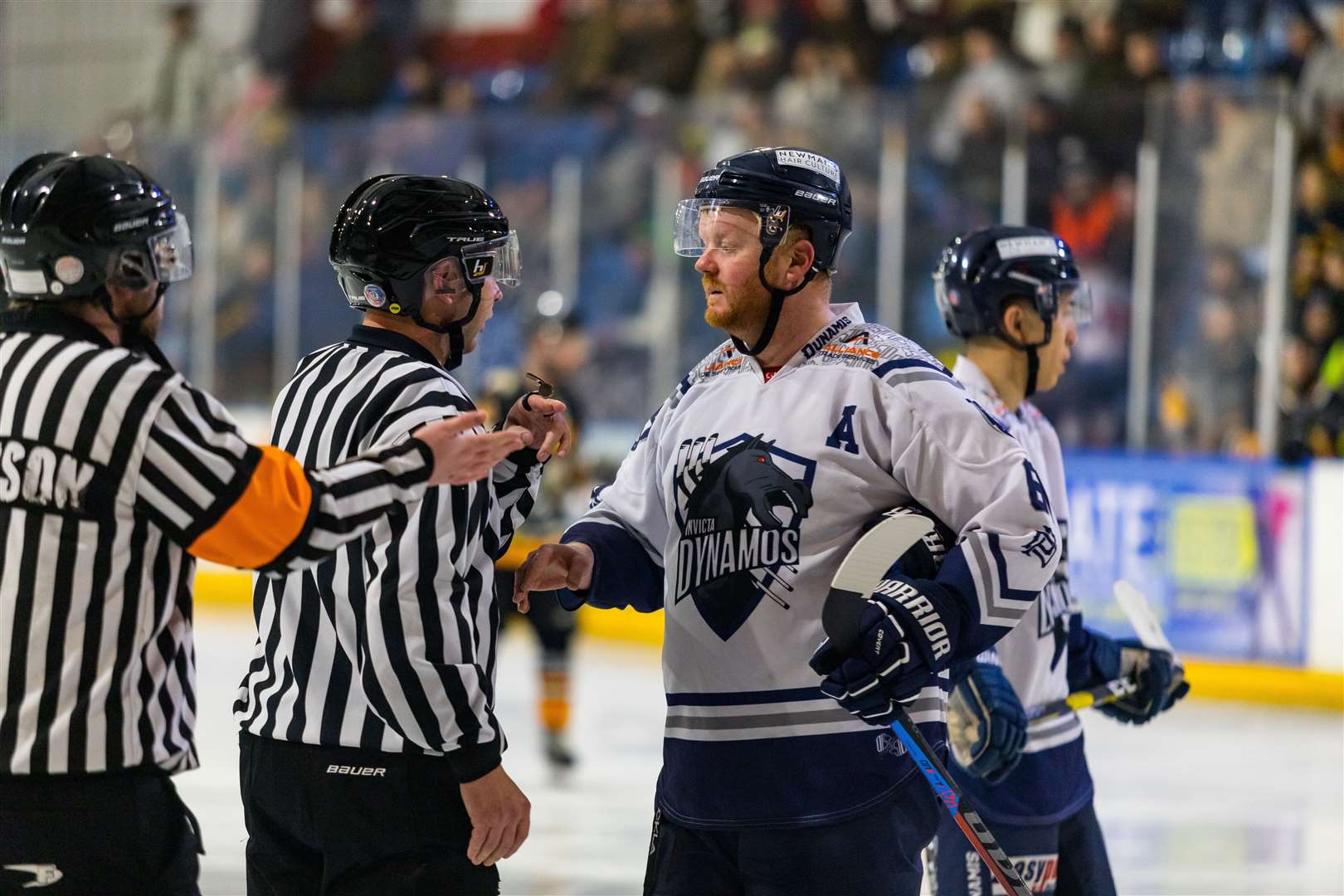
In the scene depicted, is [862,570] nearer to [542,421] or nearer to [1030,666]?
[542,421]

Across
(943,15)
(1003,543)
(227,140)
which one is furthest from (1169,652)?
(227,140)

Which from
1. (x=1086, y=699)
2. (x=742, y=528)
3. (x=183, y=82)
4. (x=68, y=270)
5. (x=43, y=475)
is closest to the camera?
(x=43, y=475)

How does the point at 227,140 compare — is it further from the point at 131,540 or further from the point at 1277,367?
the point at 131,540

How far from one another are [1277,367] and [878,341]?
5.70 metres

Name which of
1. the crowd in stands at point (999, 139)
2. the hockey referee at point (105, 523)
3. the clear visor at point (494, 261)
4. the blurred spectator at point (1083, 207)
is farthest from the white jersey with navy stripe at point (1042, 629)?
the blurred spectator at point (1083, 207)

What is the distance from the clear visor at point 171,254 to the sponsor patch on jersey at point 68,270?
97 mm

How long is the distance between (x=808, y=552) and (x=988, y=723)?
0.58 meters

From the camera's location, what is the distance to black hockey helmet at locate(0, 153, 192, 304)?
2.11 meters

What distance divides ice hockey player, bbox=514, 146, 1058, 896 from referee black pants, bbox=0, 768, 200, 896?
23.4 inches

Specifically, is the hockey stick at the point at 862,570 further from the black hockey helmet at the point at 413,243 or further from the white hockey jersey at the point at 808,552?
the black hockey helmet at the point at 413,243

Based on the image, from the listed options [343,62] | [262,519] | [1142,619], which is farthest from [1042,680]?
[343,62]

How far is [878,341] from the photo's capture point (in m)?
2.38

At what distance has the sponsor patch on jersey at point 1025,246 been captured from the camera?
3.08 metres

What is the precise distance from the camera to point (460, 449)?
7.06 feet
